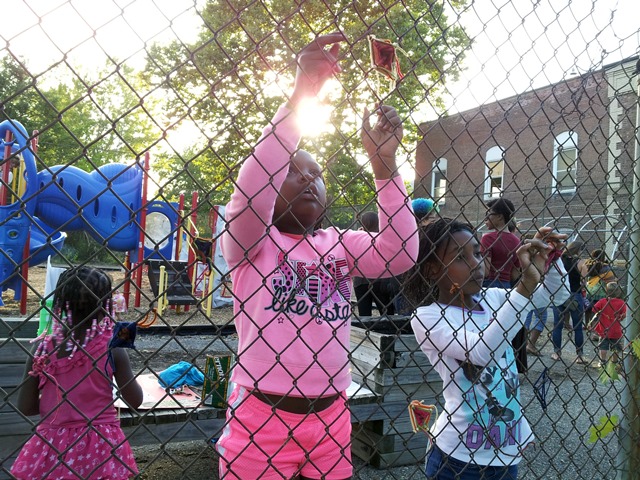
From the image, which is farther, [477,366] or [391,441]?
[391,441]

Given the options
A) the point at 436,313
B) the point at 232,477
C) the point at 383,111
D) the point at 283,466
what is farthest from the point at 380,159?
the point at 232,477

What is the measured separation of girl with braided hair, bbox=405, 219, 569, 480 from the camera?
6.50 feet

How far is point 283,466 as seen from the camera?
1655 millimetres

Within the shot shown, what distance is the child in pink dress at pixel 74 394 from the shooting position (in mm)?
2064

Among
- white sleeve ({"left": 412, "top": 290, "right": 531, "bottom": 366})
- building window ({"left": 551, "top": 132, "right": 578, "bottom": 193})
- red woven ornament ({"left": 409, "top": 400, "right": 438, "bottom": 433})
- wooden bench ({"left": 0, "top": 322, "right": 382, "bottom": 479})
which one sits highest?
building window ({"left": 551, "top": 132, "right": 578, "bottom": 193})

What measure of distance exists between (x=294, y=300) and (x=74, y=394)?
110 centimetres

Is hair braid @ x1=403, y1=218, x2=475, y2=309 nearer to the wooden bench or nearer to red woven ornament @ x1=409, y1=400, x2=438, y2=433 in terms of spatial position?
red woven ornament @ x1=409, y1=400, x2=438, y2=433

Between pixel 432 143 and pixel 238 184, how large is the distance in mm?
21832

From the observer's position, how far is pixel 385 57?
1642 millimetres

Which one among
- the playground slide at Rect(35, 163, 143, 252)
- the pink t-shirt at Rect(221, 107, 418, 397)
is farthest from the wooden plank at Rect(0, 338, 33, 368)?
the playground slide at Rect(35, 163, 143, 252)

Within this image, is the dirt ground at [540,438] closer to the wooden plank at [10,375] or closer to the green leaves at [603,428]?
the green leaves at [603,428]

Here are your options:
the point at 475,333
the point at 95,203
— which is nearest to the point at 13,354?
the point at 475,333

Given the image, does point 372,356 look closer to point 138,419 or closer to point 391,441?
point 391,441

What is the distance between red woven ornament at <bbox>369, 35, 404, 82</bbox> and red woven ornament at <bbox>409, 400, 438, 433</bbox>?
4.32 ft
